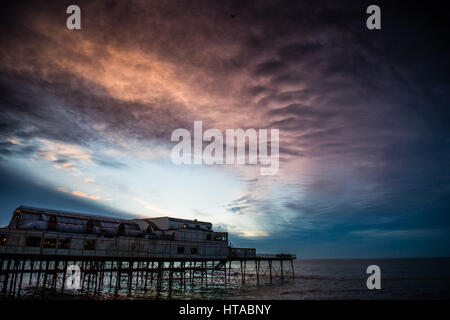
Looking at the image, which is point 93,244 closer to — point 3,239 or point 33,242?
point 33,242

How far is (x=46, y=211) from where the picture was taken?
4153 centimetres

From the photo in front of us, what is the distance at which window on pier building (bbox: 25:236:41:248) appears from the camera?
33.2 metres

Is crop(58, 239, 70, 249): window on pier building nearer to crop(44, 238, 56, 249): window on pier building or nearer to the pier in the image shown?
the pier

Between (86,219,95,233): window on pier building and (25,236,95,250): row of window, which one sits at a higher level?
(86,219,95,233): window on pier building

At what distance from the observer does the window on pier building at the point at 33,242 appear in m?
33.2

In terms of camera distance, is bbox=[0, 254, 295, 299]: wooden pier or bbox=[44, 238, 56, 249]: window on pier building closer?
bbox=[44, 238, 56, 249]: window on pier building

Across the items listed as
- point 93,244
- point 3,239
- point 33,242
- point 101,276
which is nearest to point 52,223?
point 33,242

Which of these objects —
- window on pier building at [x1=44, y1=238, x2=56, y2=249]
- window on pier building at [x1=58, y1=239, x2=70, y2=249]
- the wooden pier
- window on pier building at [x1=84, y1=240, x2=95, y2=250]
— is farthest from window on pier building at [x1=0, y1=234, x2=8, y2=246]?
window on pier building at [x1=84, y1=240, x2=95, y2=250]

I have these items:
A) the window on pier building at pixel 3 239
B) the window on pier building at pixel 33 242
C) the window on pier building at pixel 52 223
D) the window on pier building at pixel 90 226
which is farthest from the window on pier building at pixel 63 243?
the window on pier building at pixel 90 226

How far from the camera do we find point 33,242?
3356 centimetres

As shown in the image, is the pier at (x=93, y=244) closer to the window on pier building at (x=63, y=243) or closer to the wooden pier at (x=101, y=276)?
the window on pier building at (x=63, y=243)

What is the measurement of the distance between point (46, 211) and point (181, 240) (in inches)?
859
